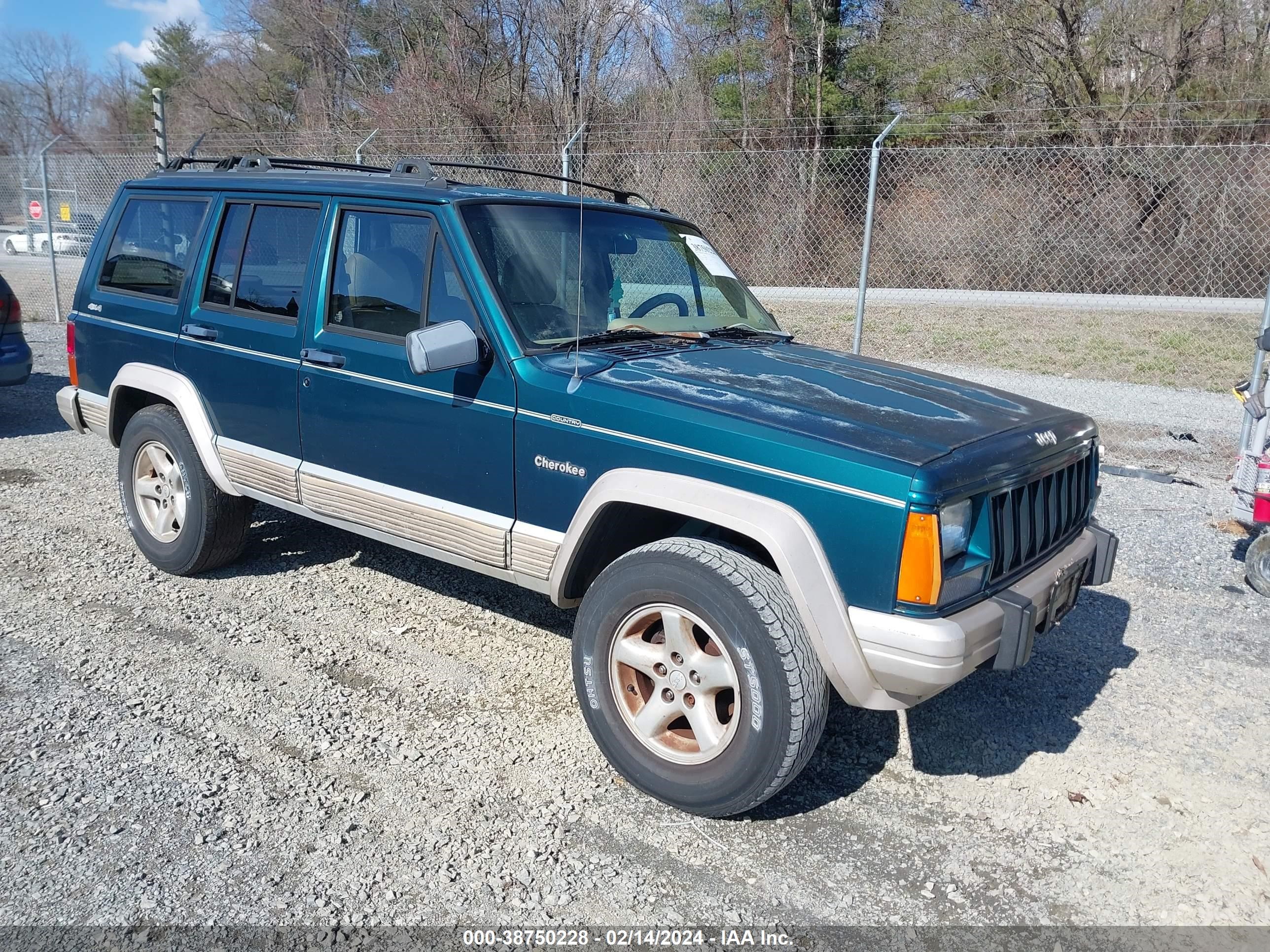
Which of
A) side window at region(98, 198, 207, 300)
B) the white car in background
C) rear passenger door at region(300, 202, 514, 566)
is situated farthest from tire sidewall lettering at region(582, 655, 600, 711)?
the white car in background

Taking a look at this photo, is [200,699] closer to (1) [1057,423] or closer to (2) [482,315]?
(2) [482,315]

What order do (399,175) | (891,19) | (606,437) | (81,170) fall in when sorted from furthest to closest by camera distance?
(891,19) < (81,170) < (399,175) < (606,437)

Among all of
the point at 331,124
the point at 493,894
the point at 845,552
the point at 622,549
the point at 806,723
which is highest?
the point at 331,124

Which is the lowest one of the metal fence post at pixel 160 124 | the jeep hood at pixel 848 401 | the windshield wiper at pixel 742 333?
the jeep hood at pixel 848 401

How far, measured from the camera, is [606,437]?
3.31 metres

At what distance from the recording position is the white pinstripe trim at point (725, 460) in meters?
2.80

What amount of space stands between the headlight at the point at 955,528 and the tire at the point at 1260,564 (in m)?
3.21

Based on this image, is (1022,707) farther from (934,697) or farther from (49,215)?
(49,215)

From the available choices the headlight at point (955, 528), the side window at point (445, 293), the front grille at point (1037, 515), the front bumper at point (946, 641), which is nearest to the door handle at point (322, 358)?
the side window at point (445, 293)

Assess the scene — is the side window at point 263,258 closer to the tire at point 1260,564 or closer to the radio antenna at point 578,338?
the radio antenna at point 578,338

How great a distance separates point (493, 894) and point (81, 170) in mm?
19882

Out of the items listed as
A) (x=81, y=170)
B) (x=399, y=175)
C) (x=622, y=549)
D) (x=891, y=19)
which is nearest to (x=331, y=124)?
(x=81, y=170)

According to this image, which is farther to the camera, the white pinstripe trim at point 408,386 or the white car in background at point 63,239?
the white car in background at point 63,239

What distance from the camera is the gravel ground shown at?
2.79m
